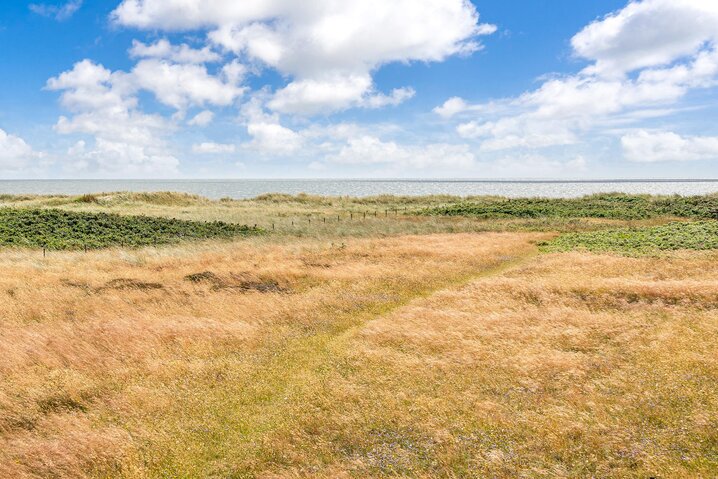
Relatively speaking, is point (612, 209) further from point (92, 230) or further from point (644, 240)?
point (92, 230)

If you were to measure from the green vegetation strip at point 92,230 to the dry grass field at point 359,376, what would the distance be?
588 inches

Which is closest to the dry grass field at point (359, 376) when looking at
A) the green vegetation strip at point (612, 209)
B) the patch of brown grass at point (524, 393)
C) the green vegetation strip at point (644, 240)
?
the patch of brown grass at point (524, 393)

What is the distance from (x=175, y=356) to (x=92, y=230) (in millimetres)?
35645

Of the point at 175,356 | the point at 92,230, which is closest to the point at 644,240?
the point at 175,356

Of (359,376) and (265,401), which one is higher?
(359,376)

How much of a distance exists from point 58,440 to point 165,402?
2114mm

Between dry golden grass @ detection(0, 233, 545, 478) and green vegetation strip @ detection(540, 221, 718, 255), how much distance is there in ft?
39.5

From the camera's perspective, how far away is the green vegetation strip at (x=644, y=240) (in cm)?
3036

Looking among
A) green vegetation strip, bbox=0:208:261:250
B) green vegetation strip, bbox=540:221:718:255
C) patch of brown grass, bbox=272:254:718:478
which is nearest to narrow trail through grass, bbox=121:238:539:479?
patch of brown grass, bbox=272:254:718:478

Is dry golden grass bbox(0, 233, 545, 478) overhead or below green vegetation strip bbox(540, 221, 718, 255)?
below

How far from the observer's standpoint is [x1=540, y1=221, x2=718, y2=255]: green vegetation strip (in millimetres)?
30359

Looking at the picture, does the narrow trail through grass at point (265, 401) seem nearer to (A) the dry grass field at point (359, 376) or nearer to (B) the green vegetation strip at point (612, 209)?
(A) the dry grass field at point (359, 376)

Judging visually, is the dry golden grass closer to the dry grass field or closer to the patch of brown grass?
the dry grass field

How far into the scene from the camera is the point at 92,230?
42.0 m
